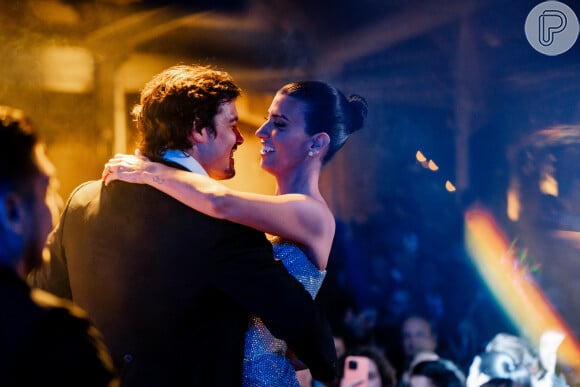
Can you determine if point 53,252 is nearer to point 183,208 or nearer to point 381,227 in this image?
point 183,208

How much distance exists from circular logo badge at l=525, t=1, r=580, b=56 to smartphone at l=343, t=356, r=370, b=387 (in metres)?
2.02

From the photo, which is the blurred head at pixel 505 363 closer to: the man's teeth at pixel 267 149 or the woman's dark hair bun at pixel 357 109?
the woman's dark hair bun at pixel 357 109

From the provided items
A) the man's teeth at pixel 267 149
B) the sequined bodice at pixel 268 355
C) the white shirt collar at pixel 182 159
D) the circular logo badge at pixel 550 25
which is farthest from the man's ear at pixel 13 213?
the circular logo badge at pixel 550 25

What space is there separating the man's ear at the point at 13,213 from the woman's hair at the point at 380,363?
2988 mm

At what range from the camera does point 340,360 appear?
380cm

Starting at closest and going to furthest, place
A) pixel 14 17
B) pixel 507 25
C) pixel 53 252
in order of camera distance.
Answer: pixel 53 252
pixel 14 17
pixel 507 25

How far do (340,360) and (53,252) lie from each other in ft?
7.65

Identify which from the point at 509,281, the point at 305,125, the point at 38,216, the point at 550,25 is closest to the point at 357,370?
the point at 509,281

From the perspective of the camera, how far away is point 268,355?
1.98 metres

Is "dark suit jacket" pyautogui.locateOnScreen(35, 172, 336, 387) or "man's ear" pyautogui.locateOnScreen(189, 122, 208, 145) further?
"man's ear" pyautogui.locateOnScreen(189, 122, 208, 145)

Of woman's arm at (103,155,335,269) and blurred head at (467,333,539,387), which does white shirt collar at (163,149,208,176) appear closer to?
woman's arm at (103,155,335,269)

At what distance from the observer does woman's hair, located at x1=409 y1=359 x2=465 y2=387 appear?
3703mm

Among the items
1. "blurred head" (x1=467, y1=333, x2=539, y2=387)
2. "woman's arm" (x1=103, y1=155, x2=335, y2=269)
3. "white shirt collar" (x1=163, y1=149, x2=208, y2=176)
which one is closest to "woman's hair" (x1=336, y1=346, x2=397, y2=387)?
"blurred head" (x1=467, y1=333, x2=539, y2=387)

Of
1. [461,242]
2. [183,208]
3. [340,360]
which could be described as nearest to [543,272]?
[461,242]
